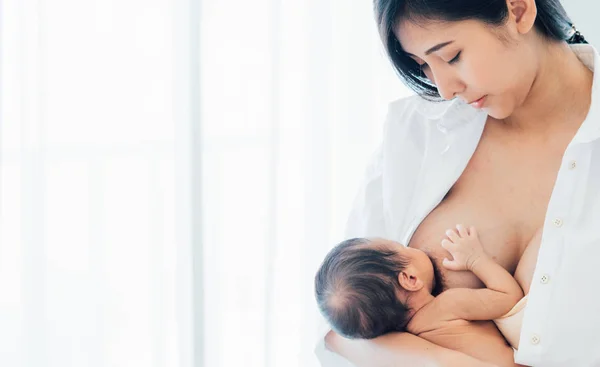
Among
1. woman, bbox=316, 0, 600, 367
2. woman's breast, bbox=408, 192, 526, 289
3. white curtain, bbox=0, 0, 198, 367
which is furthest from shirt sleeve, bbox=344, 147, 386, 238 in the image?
white curtain, bbox=0, 0, 198, 367

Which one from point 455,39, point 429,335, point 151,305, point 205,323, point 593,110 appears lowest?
point 205,323

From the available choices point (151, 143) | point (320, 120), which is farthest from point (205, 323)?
point (320, 120)

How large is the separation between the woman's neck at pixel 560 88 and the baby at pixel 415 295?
0.27 metres

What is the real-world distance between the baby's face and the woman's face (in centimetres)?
31

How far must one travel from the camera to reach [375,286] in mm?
1453

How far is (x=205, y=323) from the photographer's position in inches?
88.4

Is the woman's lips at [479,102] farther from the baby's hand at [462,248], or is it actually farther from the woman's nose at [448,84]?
the baby's hand at [462,248]

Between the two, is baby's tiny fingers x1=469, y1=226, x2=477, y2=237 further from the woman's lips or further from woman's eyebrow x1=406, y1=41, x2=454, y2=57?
woman's eyebrow x1=406, y1=41, x2=454, y2=57

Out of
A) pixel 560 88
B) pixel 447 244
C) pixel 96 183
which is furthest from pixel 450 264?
pixel 96 183

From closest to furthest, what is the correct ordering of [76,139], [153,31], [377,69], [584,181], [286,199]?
[584,181] → [76,139] → [153,31] → [286,199] → [377,69]

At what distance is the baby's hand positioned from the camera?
4.65 feet

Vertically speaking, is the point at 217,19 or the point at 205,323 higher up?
the point at 217,19

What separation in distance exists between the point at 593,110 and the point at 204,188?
1208mm

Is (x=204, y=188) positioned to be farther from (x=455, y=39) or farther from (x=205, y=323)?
(x=455, y=39)
